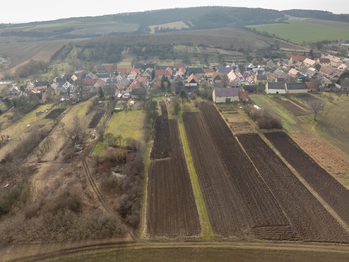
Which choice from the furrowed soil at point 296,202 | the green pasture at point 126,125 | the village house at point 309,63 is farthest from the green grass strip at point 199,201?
the village house at point 309,63

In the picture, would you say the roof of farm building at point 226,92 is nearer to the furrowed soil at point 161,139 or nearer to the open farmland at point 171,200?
the furrowed soil at point 161,139

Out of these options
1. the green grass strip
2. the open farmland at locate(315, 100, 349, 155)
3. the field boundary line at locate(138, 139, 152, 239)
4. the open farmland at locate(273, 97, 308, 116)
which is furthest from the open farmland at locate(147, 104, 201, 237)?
the open farmland at locate(273, 97, 308, 116)

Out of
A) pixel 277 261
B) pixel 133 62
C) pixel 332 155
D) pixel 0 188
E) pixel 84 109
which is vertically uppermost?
pixel 133 62

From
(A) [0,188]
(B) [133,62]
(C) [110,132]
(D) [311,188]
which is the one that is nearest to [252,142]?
(D) [311,188]

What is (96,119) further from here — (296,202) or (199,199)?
(296,202)

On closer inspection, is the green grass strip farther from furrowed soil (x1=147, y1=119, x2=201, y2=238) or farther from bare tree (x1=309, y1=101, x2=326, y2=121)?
bare tree (x1=309, y1=101, x2=326, y2=121)

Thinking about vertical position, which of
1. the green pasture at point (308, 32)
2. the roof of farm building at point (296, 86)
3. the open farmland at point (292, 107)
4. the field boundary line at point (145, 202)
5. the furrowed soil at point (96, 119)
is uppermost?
the green pasture at point (308, 32)

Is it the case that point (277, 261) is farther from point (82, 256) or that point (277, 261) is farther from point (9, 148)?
point (9, 148)
